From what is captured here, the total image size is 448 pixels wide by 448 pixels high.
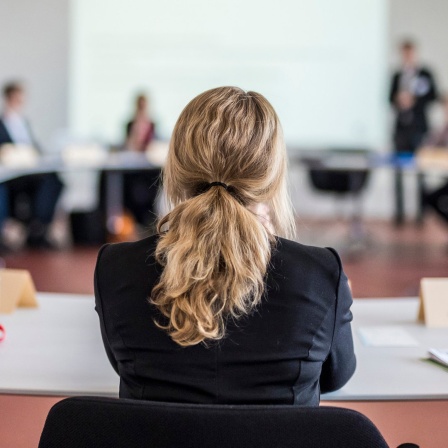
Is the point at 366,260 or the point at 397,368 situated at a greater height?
the point at 397,368

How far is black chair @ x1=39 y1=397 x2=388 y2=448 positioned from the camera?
1.04 meters

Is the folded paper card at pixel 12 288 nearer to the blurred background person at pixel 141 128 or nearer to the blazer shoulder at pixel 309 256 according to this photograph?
the blazer shoulder at pixel 309 256

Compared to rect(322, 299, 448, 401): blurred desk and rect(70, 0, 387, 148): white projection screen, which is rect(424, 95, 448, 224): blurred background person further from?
rect(322, 299, 448, 401): blurred desk

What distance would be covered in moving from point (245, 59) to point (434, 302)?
6.88 m

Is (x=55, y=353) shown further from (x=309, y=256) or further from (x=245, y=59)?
(x=245, y=59)

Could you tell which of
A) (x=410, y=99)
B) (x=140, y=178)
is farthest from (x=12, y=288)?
(x=410, y=99)

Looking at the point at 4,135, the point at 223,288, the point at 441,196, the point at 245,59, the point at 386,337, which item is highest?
the point at 245,59

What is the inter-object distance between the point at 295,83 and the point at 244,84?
57 centimetres

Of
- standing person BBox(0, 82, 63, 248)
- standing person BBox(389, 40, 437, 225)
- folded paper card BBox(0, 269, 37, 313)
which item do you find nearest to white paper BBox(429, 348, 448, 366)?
folded paper card BBox(0, 269, 37, 313)

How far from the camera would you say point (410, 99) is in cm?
802

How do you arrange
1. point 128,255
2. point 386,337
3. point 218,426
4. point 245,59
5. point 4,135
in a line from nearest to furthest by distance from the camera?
point 218,426
point 128,255
point 386,337
point 4,135
point 245,59

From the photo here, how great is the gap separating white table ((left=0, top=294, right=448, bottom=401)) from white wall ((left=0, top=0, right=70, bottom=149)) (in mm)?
7247

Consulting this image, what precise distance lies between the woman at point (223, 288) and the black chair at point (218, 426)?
24 cm

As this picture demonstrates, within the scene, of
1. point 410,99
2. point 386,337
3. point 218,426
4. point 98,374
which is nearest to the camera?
point 218,426
